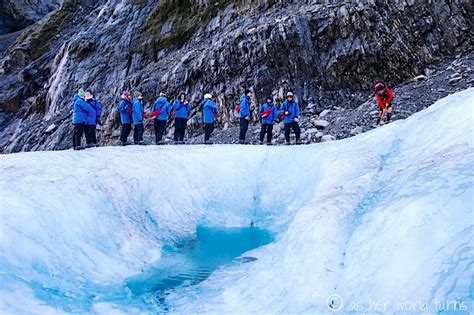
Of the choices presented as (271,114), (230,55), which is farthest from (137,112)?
(230,55)

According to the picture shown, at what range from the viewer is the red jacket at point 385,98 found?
13.9 m

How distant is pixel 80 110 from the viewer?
1173 centimetres

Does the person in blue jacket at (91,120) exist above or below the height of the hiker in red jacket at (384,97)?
above

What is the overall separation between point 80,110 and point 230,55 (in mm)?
12005

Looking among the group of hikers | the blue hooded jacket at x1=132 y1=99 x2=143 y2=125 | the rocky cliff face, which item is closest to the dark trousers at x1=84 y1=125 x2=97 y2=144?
the group of hikers

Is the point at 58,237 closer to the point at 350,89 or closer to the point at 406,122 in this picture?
the point at 406,122

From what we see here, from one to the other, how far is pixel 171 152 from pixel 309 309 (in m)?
6.72

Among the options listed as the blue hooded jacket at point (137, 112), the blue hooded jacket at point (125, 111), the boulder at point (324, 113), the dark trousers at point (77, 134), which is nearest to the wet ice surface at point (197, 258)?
the dark trousers at point (77, 134)

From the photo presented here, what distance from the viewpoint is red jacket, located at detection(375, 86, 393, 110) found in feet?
45.7

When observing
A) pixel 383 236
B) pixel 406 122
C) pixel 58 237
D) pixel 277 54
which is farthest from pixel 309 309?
pixel 277 54

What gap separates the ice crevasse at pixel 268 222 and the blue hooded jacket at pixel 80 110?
2.07m

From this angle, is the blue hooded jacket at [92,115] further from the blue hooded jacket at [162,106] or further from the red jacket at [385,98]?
the red jacket at [385,98]

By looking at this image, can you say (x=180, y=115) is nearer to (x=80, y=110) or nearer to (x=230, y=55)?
(x=80, y=110)

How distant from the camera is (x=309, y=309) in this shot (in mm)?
4086
